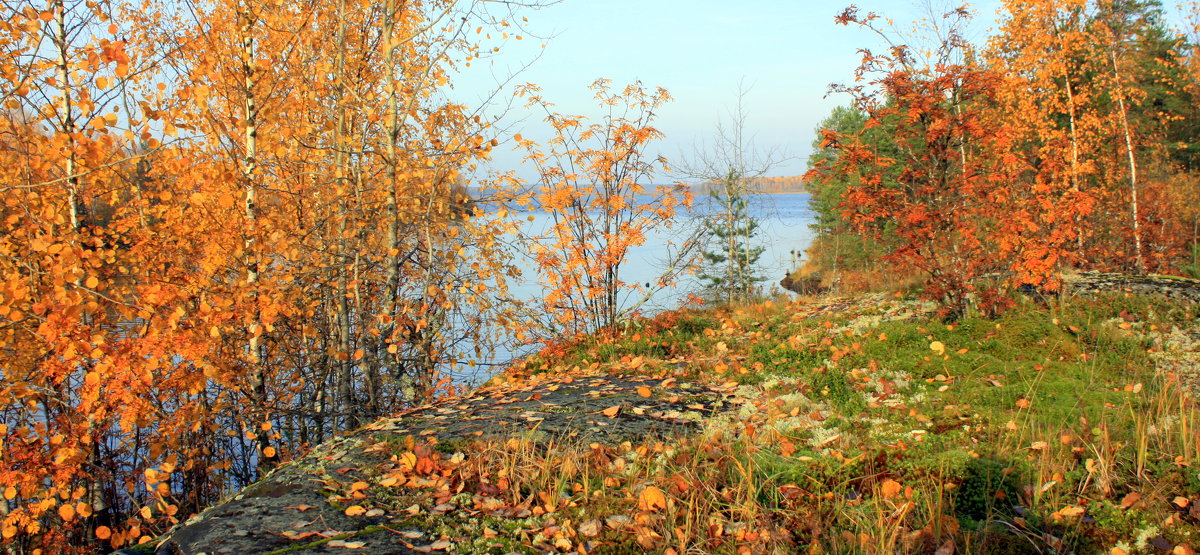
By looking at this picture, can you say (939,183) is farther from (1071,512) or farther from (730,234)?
(730,234)

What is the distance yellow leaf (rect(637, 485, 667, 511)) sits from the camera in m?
2.98

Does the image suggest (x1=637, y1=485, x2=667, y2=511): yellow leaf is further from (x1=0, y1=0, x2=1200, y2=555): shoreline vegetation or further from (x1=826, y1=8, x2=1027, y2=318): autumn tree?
(x1=826, y1=8, x2=1027, y2=318): autumn tree

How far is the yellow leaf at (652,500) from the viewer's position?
117 inches

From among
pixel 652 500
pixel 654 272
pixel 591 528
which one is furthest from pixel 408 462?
pixel 654 272

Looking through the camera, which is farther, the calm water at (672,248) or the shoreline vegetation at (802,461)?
the calm water at (672,248)

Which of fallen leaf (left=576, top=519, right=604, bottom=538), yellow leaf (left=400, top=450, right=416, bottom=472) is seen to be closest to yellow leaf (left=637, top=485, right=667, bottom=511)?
fallen leaf (left=576, top=519, right=604, bottom=538)

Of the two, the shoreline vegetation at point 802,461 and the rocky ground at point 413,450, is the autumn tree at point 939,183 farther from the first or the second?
the rocky ground at point 413,450

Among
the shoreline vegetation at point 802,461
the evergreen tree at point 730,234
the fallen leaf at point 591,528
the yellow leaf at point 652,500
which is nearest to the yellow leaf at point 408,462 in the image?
the shoreline vegetation at point 802,461

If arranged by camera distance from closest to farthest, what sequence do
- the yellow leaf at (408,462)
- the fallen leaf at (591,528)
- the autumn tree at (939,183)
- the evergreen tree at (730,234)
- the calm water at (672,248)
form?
the fallen leaf at (591,528), the yellow leaf at (408,462), the autumn tree at (939,183), the calm water at (672,248), the evergreen tree at (730,234)

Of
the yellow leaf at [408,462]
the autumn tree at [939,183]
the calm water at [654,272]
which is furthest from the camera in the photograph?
the calm water at [654,272]

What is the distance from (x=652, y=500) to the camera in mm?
2996

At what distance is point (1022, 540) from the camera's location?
2.63m

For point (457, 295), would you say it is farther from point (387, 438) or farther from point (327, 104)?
point (387, 438)

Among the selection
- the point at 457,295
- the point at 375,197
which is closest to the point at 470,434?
the point at 457,295
